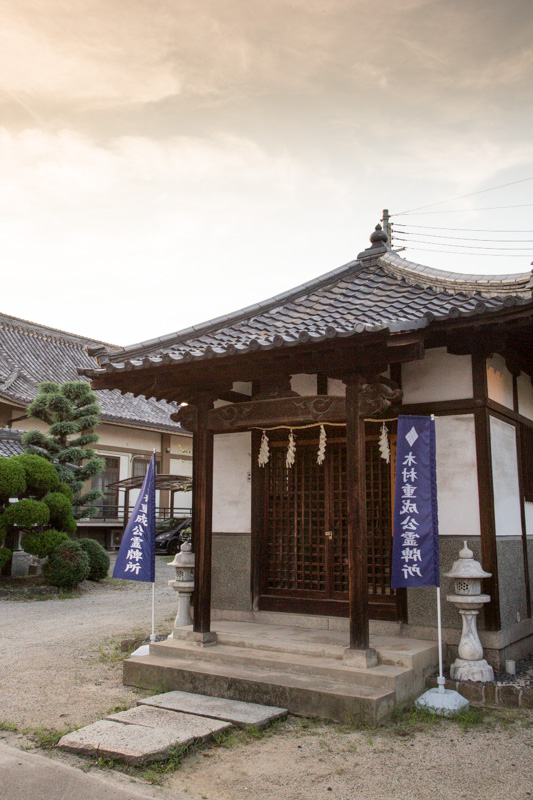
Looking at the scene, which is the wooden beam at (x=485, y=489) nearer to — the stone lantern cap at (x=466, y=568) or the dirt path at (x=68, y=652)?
the stone lantern cap at (x=466, y=568)

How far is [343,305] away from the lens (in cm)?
830

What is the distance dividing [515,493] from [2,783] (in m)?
5.91

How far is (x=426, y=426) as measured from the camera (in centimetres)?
641

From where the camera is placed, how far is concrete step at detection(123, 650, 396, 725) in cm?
548

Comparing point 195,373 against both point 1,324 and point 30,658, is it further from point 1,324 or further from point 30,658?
point 1,324

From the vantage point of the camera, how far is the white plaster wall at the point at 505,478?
7.04m

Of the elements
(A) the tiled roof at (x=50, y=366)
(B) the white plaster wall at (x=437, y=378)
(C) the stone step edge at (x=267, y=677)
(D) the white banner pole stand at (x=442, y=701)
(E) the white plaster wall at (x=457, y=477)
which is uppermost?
(A) the tiled roof at (x=50, y=366)

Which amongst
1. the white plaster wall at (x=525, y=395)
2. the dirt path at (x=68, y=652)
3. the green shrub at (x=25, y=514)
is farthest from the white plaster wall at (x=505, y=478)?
the green shrub at (x=25, y=514)

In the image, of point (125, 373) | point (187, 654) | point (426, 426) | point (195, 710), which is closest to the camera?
point (195, 710)

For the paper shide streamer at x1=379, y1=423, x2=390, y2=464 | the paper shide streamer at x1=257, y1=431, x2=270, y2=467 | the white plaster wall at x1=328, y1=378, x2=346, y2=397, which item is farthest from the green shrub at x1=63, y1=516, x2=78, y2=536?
the paper shide streamer at x1=379, y1=423, x2=390, y2=464

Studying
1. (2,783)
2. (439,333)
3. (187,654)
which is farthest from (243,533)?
(2,783)

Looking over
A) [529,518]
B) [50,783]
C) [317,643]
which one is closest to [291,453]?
[317,643]

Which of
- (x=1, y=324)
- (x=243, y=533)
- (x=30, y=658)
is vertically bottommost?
(x=30, y=658)

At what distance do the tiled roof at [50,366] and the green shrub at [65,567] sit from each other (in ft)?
25.3
